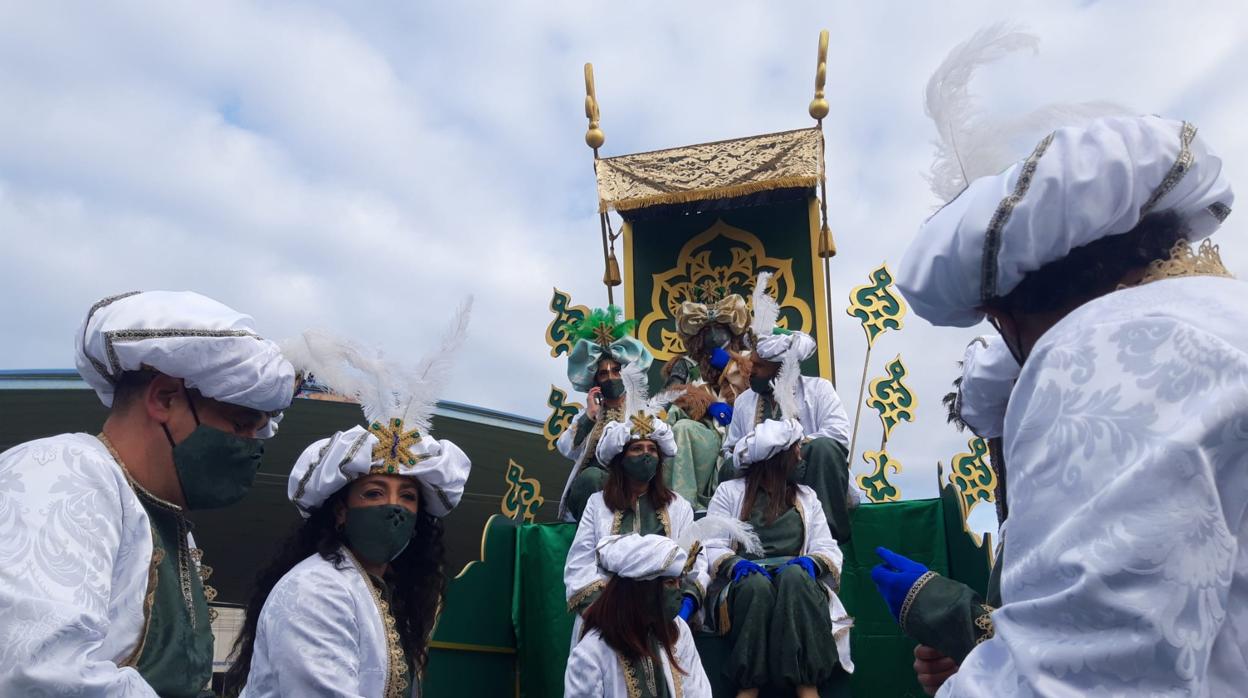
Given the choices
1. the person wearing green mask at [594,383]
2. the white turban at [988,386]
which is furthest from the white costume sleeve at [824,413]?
the white turban at [988,386]

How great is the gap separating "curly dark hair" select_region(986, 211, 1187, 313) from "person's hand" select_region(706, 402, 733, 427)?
227 inches

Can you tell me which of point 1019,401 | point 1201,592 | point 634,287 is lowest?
point 1201,592

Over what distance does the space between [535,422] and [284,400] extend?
9428 millimetres

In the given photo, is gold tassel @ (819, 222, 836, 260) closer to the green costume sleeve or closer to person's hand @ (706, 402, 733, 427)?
person's hand @ (706, 402, 733, 427)

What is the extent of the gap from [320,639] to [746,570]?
8.18ft

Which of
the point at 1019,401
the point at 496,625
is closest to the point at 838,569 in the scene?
the point at 496,625

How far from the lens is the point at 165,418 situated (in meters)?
2.28

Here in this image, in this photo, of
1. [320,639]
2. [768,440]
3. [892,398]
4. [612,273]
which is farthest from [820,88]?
[320,639]

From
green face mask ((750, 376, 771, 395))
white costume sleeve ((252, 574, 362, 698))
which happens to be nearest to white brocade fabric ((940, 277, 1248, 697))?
white costume sleeve ((252, 574, 362, 698))

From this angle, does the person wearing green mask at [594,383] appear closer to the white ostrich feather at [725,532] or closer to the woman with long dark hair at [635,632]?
the white ostrich feather at [725,532]

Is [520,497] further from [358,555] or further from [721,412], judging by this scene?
[358,555]

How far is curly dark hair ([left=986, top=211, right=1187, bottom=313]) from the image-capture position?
1.34 m

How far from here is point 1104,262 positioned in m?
1.34

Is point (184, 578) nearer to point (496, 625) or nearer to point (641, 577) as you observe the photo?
point (641, 577)
